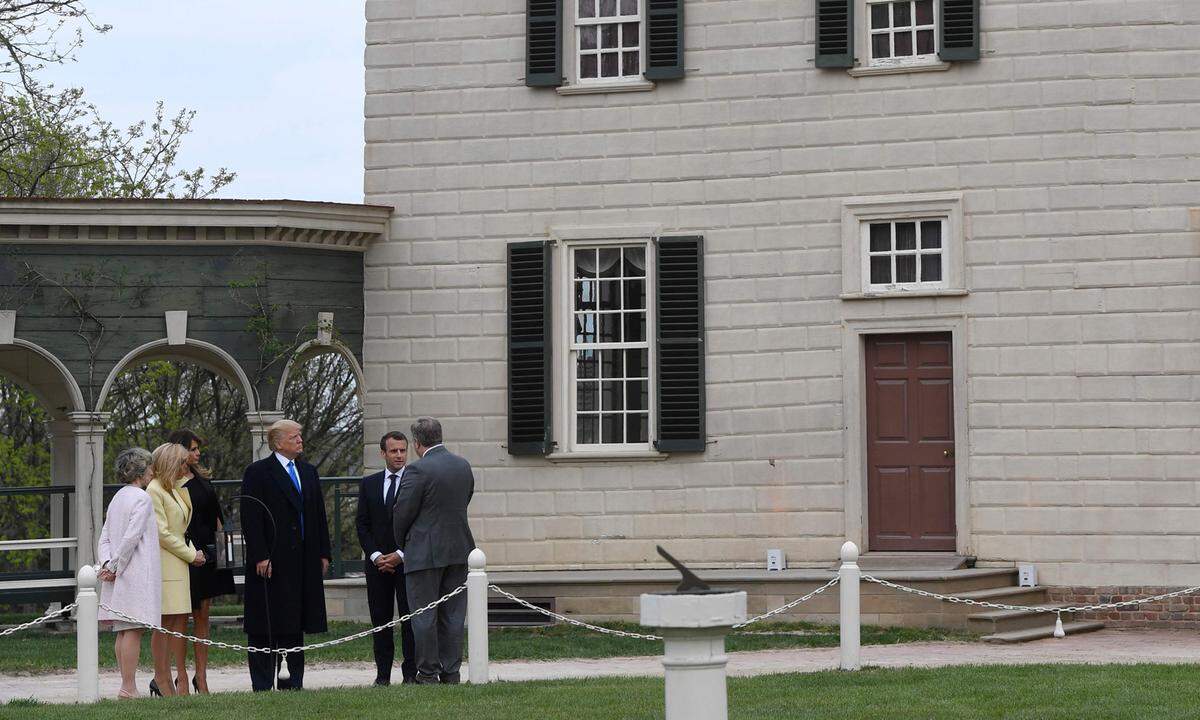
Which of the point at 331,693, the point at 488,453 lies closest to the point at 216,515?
the point at 331,693

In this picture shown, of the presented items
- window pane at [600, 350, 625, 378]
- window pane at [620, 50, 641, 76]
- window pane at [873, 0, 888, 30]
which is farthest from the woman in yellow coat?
window pane at [873, 0, 888, 30]

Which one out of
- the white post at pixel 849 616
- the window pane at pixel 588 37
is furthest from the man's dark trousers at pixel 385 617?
the window pane at pixel 588 37

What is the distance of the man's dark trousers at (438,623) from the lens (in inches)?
496

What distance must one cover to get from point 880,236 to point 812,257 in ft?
2.18

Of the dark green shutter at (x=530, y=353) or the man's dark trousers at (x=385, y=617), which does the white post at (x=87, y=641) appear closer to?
the man's dark trousers at (x=385, y=617)

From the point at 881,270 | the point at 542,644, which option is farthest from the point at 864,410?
the point at 542,644

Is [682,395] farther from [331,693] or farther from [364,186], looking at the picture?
[331,693]

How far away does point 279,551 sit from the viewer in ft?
41.4

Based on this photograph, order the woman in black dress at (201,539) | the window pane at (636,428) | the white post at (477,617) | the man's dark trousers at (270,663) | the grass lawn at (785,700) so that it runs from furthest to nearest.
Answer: the window pane at (636,428), the woman in black dress at (201,539), the man's dark trousers at (270,663), the white post at (477,617), the grass lawn at (785,700)

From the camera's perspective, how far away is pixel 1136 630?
16.8 m

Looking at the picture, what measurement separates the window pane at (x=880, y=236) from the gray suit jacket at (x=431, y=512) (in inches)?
257

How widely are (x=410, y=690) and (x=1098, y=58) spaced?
917cm

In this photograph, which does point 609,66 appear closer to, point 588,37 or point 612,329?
point 588,37

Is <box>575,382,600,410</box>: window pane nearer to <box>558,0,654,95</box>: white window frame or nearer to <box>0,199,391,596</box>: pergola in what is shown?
<box>0,199,391,596</box>: pergola
